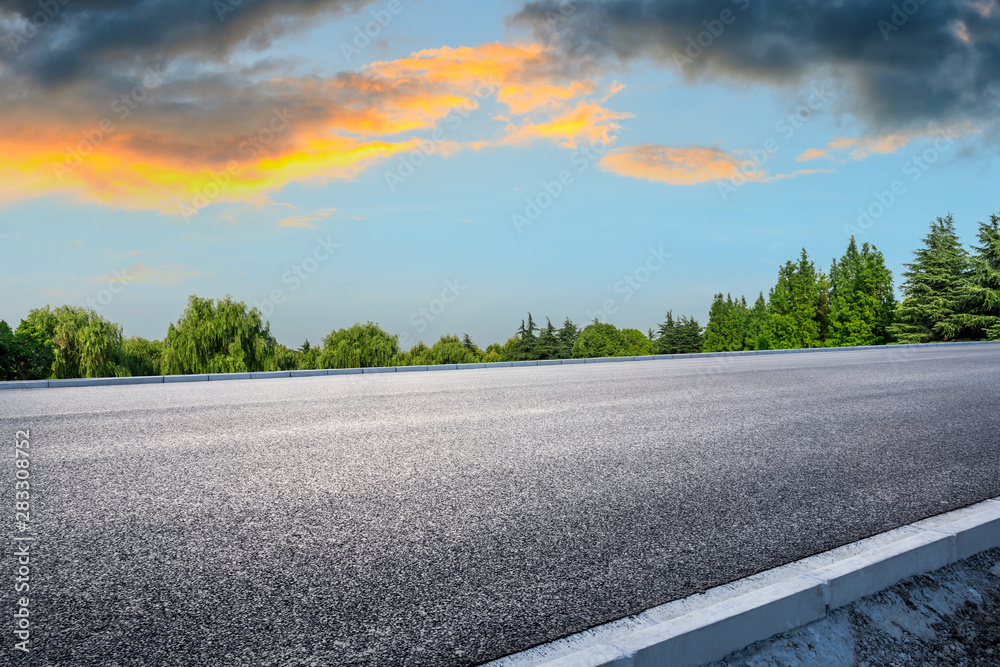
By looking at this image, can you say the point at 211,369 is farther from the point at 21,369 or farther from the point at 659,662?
the point at 659,662

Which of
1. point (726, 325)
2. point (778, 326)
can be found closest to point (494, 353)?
point (726, 325)

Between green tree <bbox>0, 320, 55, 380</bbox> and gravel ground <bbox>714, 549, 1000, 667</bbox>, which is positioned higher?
green tree <bbox>0, 320, 55, 380</bbox>

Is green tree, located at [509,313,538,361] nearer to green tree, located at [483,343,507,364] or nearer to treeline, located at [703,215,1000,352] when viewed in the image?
green tree, located at [483,343,507,364]

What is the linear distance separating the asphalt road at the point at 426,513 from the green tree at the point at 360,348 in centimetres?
5049

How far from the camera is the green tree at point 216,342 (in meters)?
41.0

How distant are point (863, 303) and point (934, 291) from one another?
7184 mm

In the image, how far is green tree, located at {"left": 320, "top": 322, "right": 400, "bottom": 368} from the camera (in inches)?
2327

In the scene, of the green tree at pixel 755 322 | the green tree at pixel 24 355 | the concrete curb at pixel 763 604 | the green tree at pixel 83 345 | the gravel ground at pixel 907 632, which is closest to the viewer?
the concrete curb at pixel 763 604

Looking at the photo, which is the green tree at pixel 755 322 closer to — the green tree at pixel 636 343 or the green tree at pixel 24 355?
the green tree at pixel 636 343

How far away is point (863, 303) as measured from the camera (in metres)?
55.8

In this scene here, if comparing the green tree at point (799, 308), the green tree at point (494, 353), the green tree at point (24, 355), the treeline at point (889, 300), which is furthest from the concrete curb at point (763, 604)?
the green tree at point (494, 353)

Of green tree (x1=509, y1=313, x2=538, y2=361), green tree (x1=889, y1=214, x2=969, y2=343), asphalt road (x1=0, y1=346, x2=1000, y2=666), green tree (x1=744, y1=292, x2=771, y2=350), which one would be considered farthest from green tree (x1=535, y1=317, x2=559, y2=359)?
asphalt road (x1=0, y1=346, x2=1000, y2=666)

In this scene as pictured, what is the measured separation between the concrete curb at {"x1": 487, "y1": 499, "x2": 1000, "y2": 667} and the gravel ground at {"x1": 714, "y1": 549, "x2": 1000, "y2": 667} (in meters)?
0.05

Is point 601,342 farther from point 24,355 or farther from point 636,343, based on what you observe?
point 24,355
